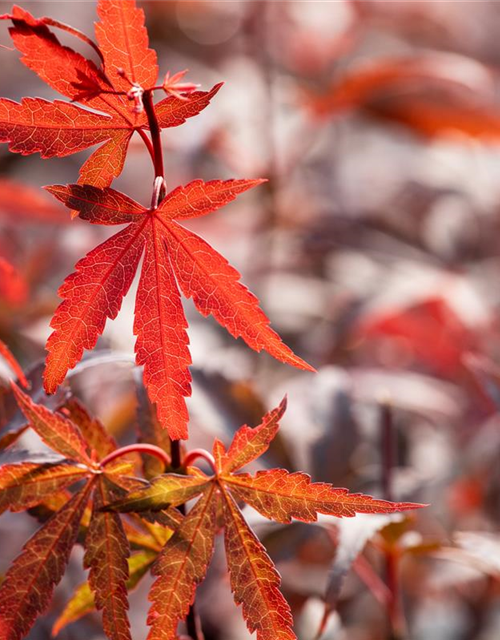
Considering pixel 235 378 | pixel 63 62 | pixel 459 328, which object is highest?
pixel 459 328

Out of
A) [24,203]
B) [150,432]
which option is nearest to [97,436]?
[150,432]

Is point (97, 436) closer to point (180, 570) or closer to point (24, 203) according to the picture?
point (180, 570)

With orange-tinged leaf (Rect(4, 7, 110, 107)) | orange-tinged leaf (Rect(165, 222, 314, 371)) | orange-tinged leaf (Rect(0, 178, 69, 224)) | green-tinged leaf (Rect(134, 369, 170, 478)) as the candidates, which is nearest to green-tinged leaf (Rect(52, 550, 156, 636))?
green-tinged leaf (Rect(134, 369, 170, 478))

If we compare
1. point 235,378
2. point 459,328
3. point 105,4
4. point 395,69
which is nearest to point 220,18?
point 395,69

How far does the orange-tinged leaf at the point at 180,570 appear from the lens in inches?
13.9

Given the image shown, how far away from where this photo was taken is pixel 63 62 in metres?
0.34

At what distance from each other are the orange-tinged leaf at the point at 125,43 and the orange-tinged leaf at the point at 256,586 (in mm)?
227

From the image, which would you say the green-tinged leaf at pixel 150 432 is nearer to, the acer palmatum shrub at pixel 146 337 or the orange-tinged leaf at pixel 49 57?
the acer palmatum shrub at pixel 146 337

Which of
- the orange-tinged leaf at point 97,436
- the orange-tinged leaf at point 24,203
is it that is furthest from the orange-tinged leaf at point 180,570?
the orange-tinged leaf at point 24,203

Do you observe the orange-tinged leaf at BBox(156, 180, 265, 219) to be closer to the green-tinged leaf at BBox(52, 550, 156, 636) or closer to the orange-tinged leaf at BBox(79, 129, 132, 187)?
the orange-tinged leaf at BBox(79, 129, 132, 187)

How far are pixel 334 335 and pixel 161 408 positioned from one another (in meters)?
0.74

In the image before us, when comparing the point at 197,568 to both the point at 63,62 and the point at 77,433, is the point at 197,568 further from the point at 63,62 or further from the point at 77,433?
the point at 63,62

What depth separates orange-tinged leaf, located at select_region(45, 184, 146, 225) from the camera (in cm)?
35

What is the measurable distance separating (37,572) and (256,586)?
11 centimetres
